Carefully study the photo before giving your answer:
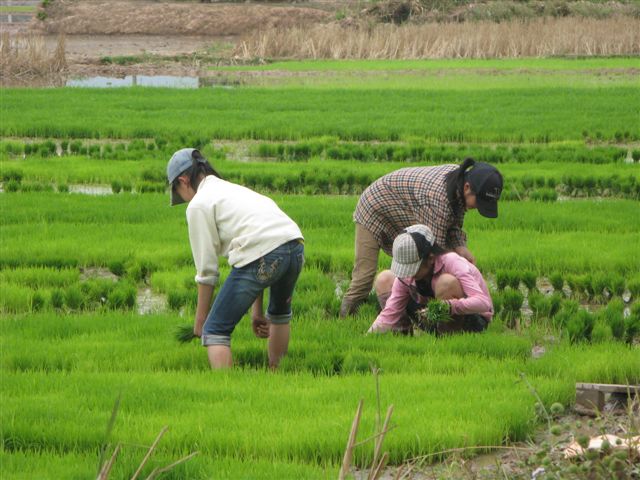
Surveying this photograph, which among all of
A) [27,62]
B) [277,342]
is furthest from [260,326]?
[27,62]

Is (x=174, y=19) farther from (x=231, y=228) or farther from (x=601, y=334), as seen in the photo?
(x=231, y=228)

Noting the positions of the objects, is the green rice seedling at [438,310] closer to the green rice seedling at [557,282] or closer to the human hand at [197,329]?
the human hand at [197,329]

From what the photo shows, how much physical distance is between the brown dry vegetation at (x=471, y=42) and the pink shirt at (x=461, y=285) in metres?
26.8

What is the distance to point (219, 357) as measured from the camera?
5.25m

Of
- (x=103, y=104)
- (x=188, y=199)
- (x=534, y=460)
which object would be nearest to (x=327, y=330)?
(x=188, y=199)

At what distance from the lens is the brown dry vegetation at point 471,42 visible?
31.8 meters

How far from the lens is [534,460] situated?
3041 mm

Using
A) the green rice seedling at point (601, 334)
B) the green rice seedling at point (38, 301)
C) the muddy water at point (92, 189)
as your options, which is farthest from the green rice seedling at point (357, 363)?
the muddy water at point (92, 189)

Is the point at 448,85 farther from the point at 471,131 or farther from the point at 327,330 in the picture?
the point at 327,330

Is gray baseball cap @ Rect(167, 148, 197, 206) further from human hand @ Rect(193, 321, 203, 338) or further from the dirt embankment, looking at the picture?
the dirt embankment

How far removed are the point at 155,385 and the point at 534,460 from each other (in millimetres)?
2356

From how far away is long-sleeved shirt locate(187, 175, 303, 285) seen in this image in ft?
16.2

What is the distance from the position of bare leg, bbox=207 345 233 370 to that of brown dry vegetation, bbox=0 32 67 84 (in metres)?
22.2

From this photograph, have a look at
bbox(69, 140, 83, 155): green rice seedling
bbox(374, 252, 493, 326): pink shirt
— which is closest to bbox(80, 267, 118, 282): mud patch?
bbox(374, 252, 493, 326): pink shirt
